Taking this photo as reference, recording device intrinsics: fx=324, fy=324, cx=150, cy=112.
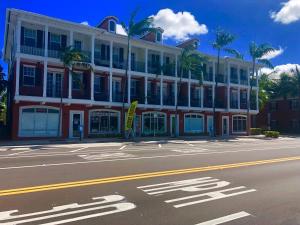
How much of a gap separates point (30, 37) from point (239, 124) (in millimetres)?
27979

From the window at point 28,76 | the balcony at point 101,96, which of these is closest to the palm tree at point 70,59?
the window at point 28,76

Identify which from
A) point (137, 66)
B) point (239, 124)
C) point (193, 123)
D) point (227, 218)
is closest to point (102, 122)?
point (137, 66)

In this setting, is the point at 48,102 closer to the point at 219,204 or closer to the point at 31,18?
the point at 31,18

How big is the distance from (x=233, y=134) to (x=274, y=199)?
116 ft

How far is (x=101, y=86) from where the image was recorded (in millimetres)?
31312

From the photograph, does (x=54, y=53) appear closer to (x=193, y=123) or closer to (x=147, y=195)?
(x=193, y=123)

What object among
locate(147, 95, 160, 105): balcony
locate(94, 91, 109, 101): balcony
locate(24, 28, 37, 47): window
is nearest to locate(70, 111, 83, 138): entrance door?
locate(94, 91, 109, 101): balcony

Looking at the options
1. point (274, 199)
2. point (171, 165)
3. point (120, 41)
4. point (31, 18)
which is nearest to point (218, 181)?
point (274, 199)

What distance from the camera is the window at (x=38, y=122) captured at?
85.1ft

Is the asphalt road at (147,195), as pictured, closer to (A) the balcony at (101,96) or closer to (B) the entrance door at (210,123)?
(A) the balcony at (101,96)

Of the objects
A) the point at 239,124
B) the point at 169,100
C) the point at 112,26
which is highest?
the point at 112,26

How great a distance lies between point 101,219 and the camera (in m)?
5.49

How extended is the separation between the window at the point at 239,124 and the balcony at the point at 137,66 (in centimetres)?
1536

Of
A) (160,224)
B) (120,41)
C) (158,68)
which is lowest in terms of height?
(160,224)
